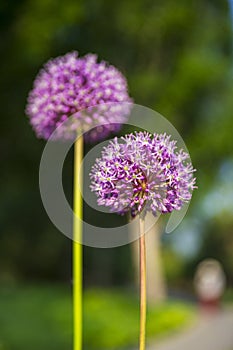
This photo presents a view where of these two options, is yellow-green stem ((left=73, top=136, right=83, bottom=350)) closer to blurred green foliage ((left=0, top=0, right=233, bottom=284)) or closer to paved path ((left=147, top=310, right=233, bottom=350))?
paved path ((left=147, top=310, right=233, bottom=350))

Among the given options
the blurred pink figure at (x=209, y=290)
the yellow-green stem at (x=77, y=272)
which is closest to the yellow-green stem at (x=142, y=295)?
the yellow-green stem at (x=77, y=272)

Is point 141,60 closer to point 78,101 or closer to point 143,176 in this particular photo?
point 78,101

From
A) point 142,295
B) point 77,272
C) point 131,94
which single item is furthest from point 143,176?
point 131,94

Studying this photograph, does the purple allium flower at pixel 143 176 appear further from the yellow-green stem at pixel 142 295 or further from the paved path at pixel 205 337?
the paved path at pixel 205 337

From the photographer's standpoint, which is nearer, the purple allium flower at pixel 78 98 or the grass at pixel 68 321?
the purple allium flower at pixel 78 98

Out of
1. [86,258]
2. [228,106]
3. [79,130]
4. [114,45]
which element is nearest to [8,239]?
[86,258]

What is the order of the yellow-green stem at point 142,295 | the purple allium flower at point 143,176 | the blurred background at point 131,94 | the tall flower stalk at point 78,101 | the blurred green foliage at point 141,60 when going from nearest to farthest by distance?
the yellow-green stem at point 142,295
the purple allium flower at point 143,176
the tall flower stalk at point 78,101
the blurred background at point 131,94
the blurred green foliage at point 141,60
